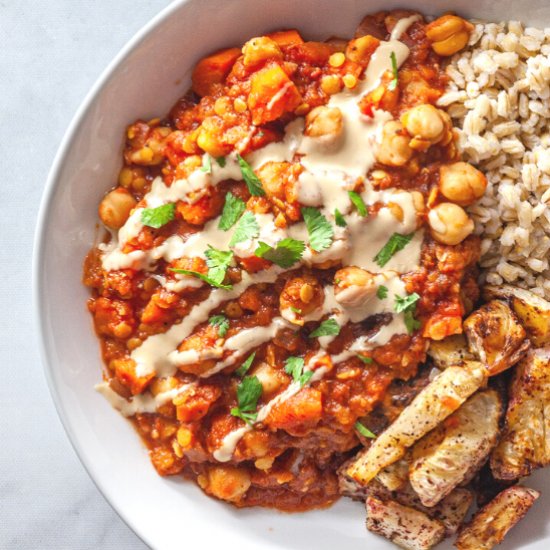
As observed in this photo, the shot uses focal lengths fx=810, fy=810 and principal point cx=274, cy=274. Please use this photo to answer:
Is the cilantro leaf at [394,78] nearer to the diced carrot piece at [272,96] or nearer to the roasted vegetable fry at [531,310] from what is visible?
the diced carrot piece at [272,96]

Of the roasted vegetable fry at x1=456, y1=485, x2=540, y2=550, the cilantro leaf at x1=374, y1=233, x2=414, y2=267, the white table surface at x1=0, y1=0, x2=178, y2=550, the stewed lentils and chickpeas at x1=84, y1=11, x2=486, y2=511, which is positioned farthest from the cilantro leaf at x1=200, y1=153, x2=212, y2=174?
the roasted vegetable fry at x1=456, y1=485, x2=540, y2=550

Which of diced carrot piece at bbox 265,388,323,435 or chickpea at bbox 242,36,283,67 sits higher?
chickpea at bbox 242,36,283,67

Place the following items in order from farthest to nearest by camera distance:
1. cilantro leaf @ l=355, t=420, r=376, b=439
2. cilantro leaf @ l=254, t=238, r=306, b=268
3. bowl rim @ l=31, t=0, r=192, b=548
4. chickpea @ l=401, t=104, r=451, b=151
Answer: cilantro leaf @ l=355, t=420, r=376, b=439
bowl rim @ l=31, t=0, r=192, b=548
cilantro leaf @ l=254, t=238, r=306, b=268
chickpea @ l=401, t=104, r=451, b=151

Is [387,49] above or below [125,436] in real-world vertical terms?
above

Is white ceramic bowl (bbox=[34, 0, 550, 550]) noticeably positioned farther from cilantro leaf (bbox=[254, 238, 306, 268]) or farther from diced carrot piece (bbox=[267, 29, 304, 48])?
cilantro leaf (bbox=[254, 238, 306, 268])

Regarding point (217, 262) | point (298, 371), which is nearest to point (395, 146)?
point (217, 262)

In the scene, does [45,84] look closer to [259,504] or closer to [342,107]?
[342,107]

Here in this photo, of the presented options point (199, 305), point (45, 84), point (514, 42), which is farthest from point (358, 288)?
point (45, 84)

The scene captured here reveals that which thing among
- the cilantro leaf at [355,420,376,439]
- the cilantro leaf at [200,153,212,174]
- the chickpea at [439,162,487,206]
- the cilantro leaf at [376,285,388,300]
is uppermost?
the cilantro leaf at [200,153,212,174]
